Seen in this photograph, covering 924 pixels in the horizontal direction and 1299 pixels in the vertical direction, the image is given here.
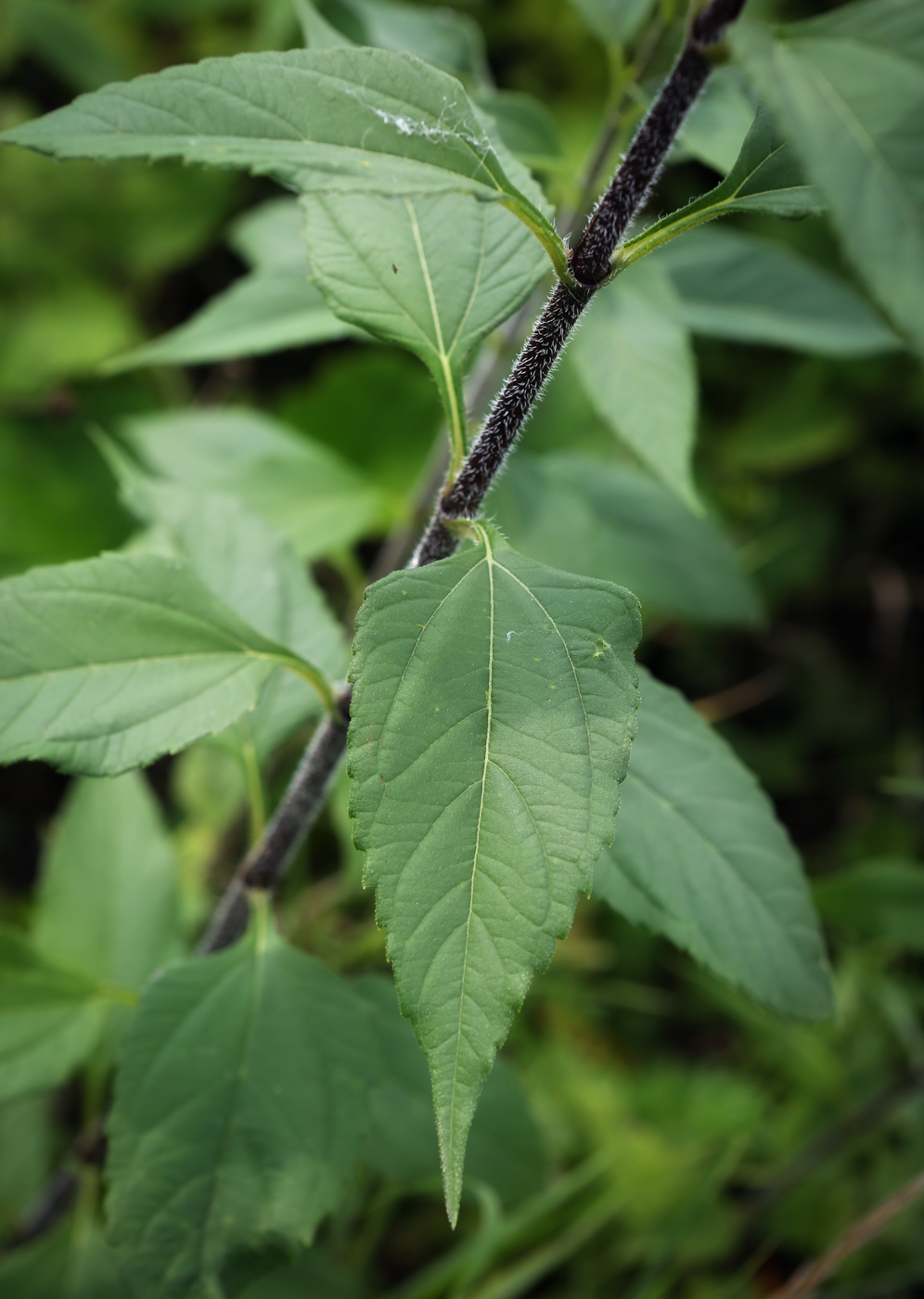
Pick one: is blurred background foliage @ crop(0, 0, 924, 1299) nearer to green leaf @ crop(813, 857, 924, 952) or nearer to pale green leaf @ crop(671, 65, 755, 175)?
green leaf @ crop(813, 857, 924, 952)

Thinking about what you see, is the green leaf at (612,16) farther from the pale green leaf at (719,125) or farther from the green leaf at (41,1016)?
the green leaf at (41,1016)

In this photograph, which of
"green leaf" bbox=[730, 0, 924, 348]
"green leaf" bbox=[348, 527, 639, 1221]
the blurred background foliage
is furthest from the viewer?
the blurred background foliage

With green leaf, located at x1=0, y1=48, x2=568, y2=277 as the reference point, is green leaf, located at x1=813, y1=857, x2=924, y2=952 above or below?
below

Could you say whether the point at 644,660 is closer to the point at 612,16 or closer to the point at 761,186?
the point at 612,16

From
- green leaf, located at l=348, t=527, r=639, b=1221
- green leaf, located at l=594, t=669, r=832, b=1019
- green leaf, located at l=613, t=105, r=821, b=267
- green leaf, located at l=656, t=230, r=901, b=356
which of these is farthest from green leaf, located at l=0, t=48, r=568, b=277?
green leaf, located at l=656, t=230, r=901, b=356

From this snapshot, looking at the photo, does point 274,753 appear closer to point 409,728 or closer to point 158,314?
point 409,728

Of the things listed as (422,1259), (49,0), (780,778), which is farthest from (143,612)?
(49,0)
